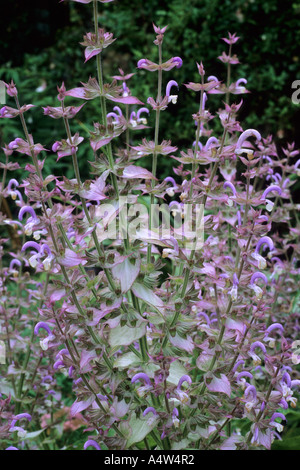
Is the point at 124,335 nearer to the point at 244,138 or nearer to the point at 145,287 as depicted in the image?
the point at 145,287

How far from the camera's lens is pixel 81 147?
202 inches

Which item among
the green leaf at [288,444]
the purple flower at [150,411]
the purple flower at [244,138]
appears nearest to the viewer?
the purple flower at [244,138]

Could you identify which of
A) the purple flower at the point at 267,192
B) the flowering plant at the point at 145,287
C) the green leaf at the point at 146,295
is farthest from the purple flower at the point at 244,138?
the green leaf at the point at 146,295

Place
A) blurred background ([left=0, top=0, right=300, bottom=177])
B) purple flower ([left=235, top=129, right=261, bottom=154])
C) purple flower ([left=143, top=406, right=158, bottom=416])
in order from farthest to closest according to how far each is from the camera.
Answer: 1. blurred background ([left=0, top=0, right=300, bottom=177])
2. purple flower ([left=143, top=406, right=158, bottom=416])
3. purple flower ([left=235, top=129, right=261, bottom=154])

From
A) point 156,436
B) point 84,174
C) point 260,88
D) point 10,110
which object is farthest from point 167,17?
point 156,436

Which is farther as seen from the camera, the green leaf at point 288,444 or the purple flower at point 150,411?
the green leaf at point 288,444

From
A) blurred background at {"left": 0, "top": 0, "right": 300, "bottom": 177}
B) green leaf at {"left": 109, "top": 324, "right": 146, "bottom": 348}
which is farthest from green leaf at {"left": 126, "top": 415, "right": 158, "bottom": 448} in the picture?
blurred background at {"left": 0, "top": 0, "right": 300, "bottom": 177}

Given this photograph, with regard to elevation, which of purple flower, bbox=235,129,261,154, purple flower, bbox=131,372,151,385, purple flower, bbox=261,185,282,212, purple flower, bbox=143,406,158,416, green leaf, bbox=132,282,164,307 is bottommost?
purple flower, bbox=143,406,158,416

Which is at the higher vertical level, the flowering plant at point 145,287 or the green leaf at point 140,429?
the flowering plant at point 145,287

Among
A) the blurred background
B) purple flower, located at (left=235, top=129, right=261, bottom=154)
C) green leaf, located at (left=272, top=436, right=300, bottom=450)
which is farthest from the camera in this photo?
the blurred background

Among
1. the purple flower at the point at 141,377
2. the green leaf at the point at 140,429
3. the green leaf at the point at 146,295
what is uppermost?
the green leaf at the point at 146,295

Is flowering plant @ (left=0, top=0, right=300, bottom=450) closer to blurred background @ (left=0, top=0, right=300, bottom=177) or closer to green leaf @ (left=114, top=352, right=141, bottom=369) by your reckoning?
green leaf @ (left=114, top=352, right=141, bottom=369)

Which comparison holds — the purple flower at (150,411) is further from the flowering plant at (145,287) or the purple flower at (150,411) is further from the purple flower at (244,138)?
the purple flower at (244,138)

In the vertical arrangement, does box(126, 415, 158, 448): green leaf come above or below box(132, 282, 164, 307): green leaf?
below
